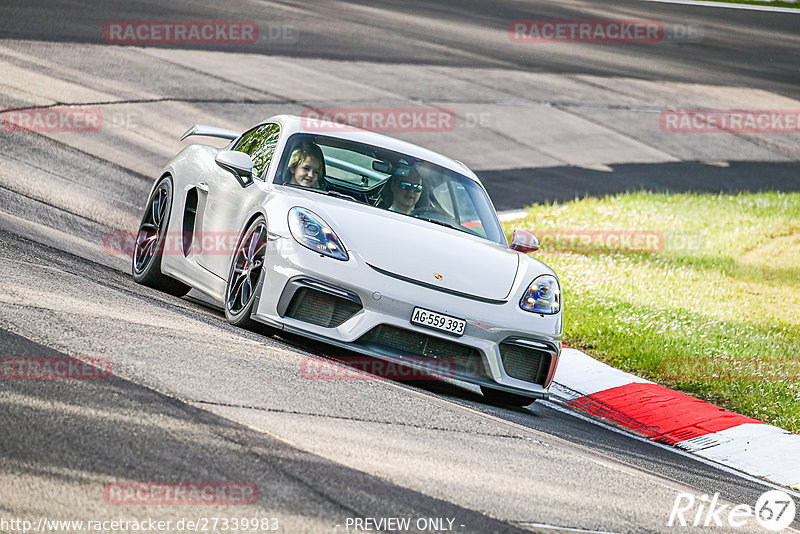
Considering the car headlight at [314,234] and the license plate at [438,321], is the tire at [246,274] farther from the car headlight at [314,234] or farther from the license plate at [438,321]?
the license plate at [438,321]

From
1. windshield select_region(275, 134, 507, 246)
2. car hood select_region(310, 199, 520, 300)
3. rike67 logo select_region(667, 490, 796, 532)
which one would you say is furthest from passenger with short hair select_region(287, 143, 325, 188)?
rike67 logo select_region(667, 490, 796, 532)

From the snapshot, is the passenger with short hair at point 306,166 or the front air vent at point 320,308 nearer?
the front air vent at point 320,308

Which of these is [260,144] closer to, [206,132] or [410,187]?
[206,132]

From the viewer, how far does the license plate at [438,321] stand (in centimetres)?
697

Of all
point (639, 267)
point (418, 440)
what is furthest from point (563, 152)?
point (418, 440)

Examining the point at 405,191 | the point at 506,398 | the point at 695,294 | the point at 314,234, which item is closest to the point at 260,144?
the point at 405,191

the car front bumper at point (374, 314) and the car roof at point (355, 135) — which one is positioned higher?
the car roof at point (355, 135)

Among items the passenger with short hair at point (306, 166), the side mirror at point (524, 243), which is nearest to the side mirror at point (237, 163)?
the passenger with short hair at point (306, 166)

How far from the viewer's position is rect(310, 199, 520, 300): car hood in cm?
715

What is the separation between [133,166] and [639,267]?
5.88 metres

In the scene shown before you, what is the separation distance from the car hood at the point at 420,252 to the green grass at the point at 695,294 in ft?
8.13

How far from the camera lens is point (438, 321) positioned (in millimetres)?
7020

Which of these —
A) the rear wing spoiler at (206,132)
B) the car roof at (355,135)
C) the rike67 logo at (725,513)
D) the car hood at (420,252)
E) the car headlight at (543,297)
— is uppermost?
the car roof at (355,135)

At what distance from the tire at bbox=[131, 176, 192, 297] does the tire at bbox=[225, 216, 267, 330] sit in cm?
132
